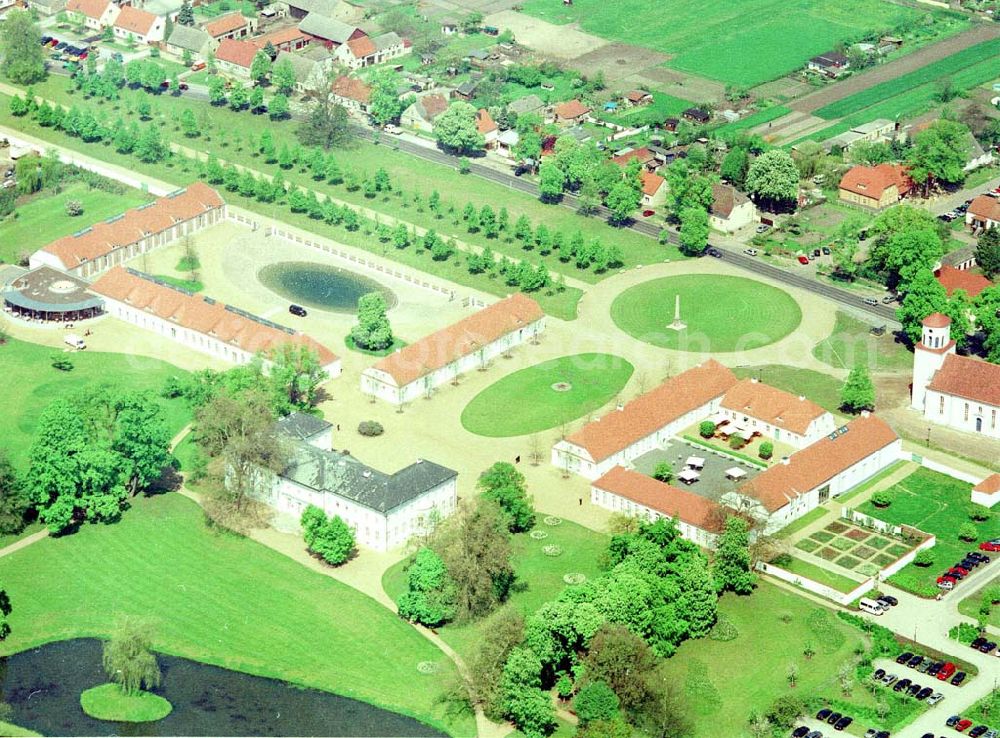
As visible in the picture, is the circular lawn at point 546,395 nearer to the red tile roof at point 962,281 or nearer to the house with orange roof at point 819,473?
the house with orange roof at point 819,473

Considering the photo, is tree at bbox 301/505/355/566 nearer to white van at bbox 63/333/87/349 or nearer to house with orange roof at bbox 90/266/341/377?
house with orange roof at bbox 90/266/341/377

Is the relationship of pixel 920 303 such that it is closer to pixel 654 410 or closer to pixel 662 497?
pixel 654 410

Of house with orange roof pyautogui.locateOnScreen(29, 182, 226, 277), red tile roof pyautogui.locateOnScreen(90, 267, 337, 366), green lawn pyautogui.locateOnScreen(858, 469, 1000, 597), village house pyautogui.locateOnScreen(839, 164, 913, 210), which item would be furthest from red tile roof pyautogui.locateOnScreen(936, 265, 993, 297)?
house with orange roof pyautogui.locateOnScreen(29, 182, 226, 277)

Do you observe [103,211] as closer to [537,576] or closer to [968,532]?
[537,576]

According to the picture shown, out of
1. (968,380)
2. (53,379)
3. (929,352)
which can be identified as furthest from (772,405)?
(53,379)

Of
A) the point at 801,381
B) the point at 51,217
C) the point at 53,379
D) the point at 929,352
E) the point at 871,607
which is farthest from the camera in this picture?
the point at 51,217

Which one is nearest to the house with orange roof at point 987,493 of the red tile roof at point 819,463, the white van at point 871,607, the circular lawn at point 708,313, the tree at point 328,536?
the red tile roof at point 819,463
